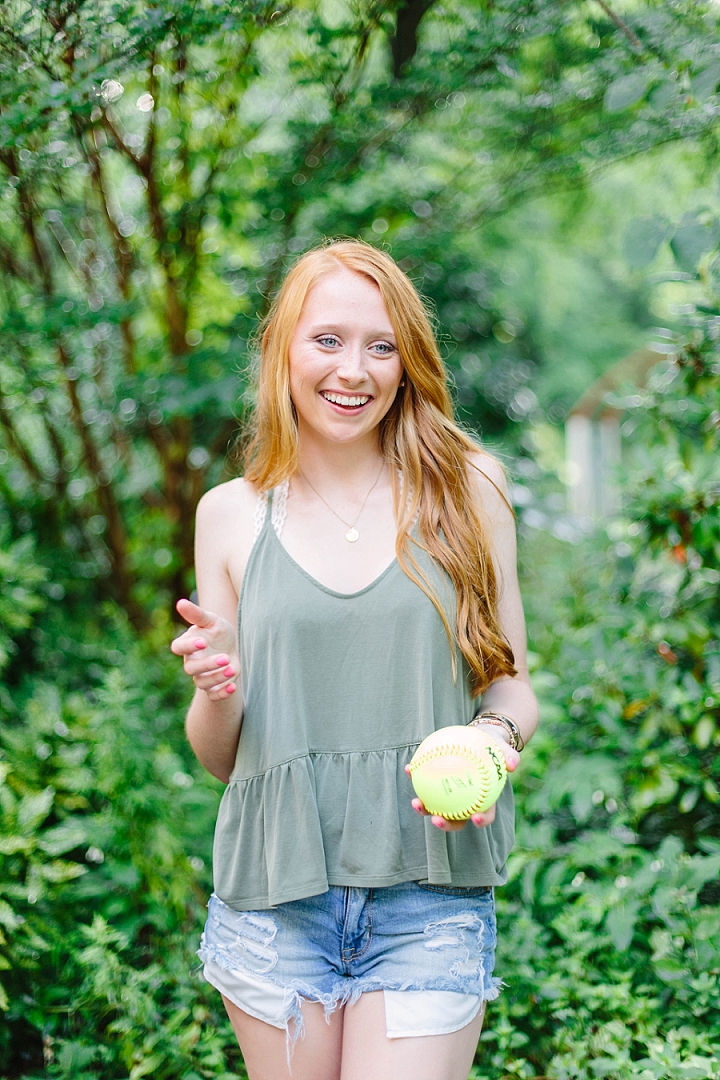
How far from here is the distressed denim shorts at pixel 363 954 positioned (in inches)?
61.0

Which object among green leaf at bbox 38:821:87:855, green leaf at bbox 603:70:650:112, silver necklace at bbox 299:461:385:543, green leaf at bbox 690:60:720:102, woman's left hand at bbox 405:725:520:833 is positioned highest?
green leaf at bbox 603:70:650:112

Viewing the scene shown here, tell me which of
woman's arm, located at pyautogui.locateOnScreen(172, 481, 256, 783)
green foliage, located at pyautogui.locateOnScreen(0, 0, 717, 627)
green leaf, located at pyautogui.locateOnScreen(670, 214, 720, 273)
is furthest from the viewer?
green foliage, located at pyautogui.locateOnScreen(0, 0, 717, 627)

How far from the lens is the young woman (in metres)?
1.57

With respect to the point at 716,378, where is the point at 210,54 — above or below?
above

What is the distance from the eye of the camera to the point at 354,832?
5.28 ft

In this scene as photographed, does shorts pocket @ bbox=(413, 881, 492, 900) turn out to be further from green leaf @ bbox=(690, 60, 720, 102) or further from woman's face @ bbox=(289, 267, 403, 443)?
green leaf @ bbox=(690, 60, 720, 102)

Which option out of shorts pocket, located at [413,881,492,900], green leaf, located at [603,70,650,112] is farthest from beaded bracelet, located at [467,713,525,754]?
green leaf, located at [603,70,650,112]

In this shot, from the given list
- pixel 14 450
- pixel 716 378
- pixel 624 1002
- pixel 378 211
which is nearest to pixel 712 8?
pixel 716 378

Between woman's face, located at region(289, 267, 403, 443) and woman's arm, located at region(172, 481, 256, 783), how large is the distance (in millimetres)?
262

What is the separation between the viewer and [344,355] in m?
1.72

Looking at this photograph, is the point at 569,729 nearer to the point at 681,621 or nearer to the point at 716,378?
the point at 681,621

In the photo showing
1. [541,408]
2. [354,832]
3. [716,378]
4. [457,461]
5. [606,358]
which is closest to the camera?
[354,832]

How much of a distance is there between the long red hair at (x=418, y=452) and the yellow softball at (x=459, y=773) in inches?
8.4

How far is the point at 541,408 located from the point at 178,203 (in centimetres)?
237
